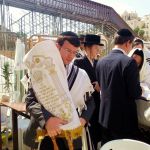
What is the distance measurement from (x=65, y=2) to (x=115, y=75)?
1505cm

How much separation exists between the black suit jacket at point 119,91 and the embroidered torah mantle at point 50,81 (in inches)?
29.7

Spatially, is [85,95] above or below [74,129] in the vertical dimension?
above

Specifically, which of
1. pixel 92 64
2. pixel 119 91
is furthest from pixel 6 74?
pixel 119 91

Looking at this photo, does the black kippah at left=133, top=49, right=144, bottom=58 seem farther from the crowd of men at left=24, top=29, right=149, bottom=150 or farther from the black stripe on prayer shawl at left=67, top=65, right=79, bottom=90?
the black stripe on prayer shawl at left=67, top=65, right=79, bottom=90

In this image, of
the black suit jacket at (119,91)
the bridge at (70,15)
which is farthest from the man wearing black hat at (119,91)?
the bridge at (70,15)

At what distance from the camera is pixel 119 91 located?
257 centimetres

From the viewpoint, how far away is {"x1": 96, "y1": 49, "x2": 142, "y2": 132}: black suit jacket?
2.47m

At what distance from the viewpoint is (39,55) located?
1904 mm

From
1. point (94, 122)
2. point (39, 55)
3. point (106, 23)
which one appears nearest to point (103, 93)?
point (94, 122)

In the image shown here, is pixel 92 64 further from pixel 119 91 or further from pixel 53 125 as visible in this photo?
pixel 53 125

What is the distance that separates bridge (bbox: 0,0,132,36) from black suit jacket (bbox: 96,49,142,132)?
25.5 ft

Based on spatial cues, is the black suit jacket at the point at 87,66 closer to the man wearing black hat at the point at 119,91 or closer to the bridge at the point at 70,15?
the man wearing black hat at the point at 119,91

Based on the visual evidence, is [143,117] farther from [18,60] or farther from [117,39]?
[18,60]

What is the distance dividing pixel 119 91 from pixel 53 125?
2.97 ft
